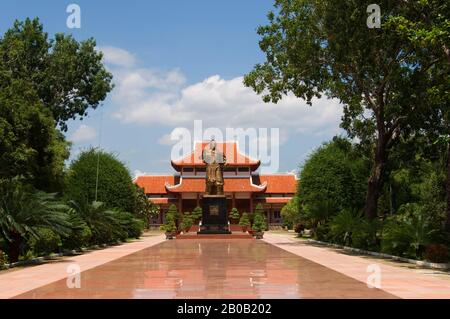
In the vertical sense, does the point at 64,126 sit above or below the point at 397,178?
above

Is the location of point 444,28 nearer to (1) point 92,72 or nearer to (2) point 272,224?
(1) point 92,72

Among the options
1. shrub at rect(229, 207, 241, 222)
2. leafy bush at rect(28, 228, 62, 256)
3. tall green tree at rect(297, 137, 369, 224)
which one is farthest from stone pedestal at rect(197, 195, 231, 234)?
leafy bush at rect(28, 228, 62, 256)

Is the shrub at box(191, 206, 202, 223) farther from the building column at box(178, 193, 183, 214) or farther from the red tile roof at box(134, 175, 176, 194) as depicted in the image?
the red tile roof at box(134, 175, 176, 194)

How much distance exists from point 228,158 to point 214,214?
25941 millimetres

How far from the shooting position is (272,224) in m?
69.3

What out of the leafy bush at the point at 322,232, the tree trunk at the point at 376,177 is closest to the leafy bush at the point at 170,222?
the leafy bush at the point at 322,232

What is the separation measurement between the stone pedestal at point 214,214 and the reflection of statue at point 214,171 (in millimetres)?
1211

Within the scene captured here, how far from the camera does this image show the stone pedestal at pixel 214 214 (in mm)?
43366

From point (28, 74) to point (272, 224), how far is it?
37.7 m

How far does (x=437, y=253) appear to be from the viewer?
700 inches

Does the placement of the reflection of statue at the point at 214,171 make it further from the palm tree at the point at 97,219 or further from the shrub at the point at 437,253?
the shrub at the point at 437,253

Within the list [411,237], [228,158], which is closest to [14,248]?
[411,237]

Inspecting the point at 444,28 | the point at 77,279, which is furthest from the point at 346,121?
the point at 77,279

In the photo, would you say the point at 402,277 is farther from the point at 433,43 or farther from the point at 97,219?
the point at 97,219
